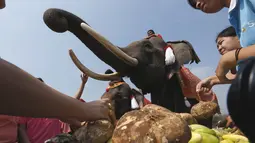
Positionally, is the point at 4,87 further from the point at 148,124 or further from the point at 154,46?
the point at 154,46

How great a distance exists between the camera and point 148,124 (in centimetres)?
97

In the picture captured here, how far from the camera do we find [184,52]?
273cm

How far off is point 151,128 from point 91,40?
1473 mm

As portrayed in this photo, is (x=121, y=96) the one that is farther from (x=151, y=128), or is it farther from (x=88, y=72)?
(x=151, y=128)

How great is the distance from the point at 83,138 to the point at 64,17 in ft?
3.98

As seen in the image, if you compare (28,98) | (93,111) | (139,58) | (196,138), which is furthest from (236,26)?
(139,58)

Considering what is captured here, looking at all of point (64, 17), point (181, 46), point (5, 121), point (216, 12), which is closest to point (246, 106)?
point (216, 12)

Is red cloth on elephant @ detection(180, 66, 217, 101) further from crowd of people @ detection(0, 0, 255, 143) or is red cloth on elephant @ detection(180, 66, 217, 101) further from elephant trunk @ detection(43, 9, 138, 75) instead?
crowd of people @ detection(0, 0, 255, 143)

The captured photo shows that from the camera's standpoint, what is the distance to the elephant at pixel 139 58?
230cm

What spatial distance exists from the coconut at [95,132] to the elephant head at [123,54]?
3.43 feet

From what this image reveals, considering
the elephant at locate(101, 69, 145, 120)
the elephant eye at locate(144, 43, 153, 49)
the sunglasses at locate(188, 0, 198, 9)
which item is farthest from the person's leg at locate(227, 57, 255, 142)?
the elephant at locate(101, 69, 145, 120)

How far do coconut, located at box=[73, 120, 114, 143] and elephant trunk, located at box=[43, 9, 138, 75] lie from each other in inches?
40.7

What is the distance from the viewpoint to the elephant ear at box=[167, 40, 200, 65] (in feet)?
8.85

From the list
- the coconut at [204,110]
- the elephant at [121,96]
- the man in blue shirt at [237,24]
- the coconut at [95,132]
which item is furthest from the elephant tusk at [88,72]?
the man in blue shirt at [237,24]
